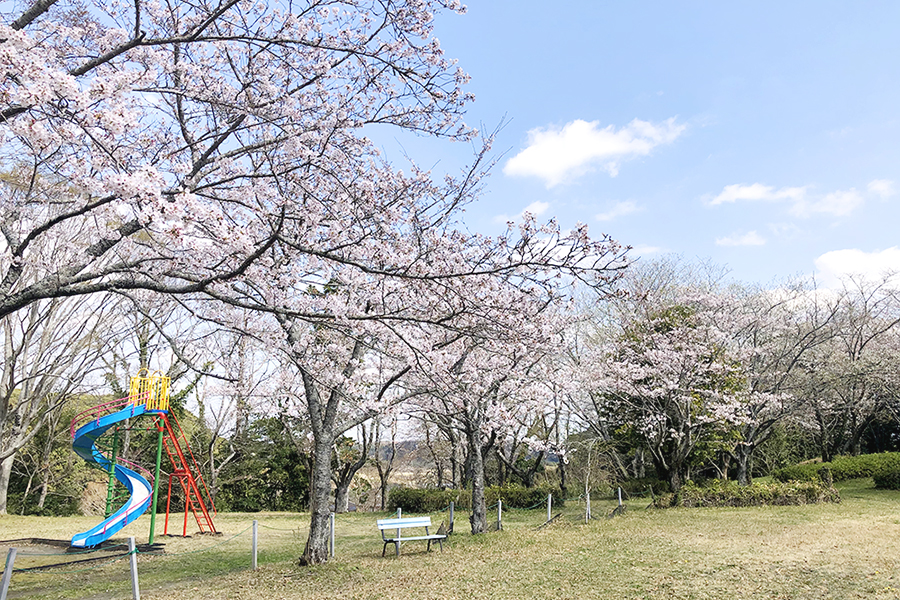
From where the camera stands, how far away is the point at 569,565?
7.45 m

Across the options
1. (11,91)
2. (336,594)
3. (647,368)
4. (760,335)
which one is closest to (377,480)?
(647,368)

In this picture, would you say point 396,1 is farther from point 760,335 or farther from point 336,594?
point 760,335

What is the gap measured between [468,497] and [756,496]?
814cm

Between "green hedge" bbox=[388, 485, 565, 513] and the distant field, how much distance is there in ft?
17.4

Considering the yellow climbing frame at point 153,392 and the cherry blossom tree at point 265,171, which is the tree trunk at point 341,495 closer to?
the yellow climbing frame at point 153,392

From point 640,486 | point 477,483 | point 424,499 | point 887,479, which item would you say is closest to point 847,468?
point 887,479

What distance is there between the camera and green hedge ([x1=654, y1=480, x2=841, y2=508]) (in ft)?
45.4

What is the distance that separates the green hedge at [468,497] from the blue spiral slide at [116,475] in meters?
8.97

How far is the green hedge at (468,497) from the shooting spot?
1769cm

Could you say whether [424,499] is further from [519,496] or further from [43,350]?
[43,350]

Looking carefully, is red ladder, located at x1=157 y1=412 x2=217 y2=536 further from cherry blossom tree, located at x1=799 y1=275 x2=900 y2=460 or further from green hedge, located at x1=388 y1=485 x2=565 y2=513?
cherry blossom tree, located at x1=799 y1=275 x2=900 y2=460

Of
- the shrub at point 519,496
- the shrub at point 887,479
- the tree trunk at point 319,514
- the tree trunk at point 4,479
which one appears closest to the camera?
the tree trunk at point 319,514

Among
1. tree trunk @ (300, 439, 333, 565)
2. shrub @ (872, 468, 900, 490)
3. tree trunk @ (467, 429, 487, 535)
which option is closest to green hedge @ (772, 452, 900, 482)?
shrub @ (872, 468, 900, 490)

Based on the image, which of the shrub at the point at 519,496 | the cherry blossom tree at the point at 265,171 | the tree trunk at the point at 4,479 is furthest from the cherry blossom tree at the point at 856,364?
the tree trunk at the point at 4,479
